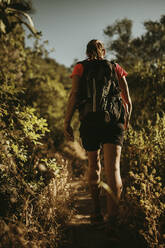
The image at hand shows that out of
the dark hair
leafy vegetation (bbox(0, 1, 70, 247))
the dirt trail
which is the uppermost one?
the dark hair

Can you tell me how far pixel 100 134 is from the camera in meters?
2.10

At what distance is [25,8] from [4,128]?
2.63 metres

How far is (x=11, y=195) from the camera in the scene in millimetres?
1927

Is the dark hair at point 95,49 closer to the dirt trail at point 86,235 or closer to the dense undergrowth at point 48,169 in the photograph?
the dense undergrowth at point 48,169

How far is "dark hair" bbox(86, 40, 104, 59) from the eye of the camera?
2197 millimetres

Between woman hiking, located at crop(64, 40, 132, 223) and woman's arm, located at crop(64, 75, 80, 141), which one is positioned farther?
woman's arm, located at crop(64, 75, 80, 141)

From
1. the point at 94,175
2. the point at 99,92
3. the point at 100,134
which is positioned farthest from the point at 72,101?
the point at 94,175

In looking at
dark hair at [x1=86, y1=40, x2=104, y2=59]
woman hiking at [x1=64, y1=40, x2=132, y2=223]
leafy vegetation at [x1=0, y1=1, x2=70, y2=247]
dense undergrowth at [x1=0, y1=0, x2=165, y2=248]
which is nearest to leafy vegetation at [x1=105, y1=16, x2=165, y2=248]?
dense undergrowth at [x1=0, y1=0, x2=165, y2=248]

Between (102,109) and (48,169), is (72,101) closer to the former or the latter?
(102,109)

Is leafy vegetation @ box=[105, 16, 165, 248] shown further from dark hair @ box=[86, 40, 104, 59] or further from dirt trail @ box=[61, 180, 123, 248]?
dark hair @ box=[86, 40, 104, 59]

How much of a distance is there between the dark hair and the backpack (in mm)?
144

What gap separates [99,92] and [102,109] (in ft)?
0.58

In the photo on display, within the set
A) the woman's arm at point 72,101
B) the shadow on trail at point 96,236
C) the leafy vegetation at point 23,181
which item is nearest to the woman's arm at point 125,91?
the woman's arm at point 72,101

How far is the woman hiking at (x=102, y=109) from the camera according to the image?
1998 millimetres
